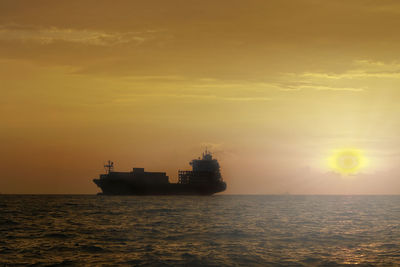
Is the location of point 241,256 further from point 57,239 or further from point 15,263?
point 57,239

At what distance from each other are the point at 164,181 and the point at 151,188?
8.77m

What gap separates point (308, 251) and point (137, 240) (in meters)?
12.6

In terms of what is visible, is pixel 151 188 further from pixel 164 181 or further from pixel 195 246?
pixel 195 246

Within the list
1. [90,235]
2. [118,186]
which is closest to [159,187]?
[118,186]

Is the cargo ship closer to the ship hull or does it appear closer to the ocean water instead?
the ship hull

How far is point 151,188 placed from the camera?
17275 cm

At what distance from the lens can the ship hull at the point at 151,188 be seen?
169125 mm

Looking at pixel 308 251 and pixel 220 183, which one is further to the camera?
pixel 220 183

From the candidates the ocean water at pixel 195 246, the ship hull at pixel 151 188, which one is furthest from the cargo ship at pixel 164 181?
the ocean water at pixel 195 246

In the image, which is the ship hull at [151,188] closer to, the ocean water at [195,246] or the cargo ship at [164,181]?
the cargo ship at [164,181]

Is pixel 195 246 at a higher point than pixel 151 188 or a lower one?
lower

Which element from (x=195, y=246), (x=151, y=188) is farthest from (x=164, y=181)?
(x=195, y=246)

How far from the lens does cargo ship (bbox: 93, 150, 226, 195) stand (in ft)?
557

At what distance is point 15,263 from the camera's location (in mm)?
24609
